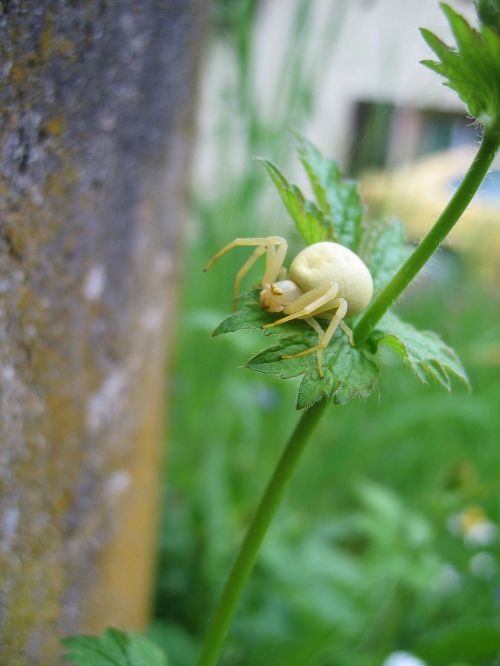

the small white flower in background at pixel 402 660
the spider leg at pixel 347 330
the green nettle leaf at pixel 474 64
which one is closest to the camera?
the green nettle leaf at pixel 474 64

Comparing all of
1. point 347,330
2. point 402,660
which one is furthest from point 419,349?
point 402,660

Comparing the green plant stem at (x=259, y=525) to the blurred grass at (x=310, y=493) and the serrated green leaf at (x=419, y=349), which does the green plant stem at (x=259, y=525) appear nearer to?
the serrated green leaf at (x=419, y=349)

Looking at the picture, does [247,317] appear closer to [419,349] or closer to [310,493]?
[419,349]

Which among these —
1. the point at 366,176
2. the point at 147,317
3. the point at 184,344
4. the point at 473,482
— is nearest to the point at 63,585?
the point at 147,317

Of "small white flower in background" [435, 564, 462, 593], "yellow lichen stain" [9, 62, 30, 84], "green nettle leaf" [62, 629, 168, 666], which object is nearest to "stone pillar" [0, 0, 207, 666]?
"yellow lichen stain" [9, 62, 30, 84]

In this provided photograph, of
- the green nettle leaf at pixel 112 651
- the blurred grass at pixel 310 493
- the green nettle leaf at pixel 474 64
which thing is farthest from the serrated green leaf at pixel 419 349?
the blurred grass at pixel 310 493

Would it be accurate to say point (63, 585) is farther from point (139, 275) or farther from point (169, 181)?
point (169, 181)
